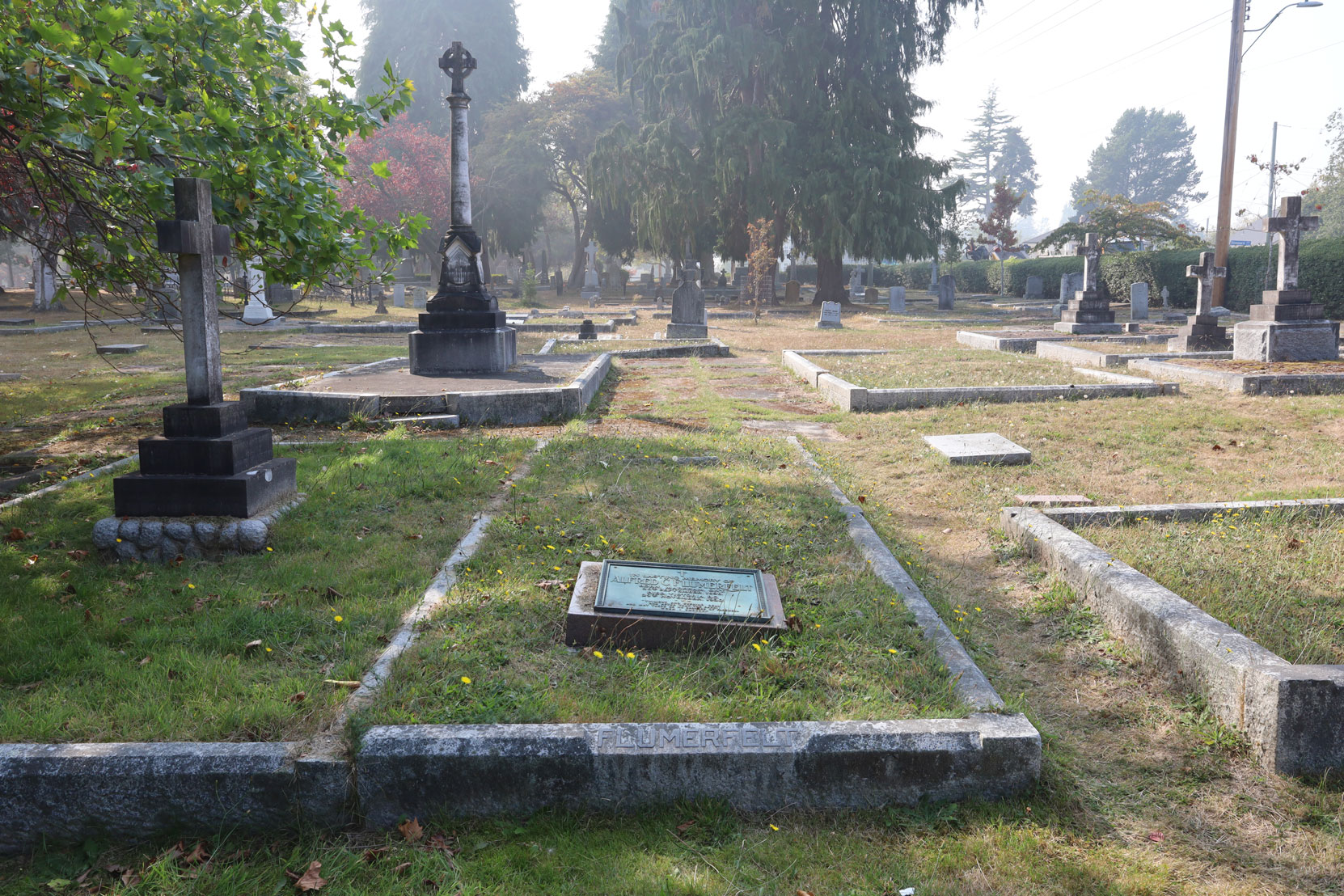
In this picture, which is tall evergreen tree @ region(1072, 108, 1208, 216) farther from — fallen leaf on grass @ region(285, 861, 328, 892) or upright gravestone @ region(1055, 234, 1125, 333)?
fallen leaf on grass @ region(285, 861, 328, 892)

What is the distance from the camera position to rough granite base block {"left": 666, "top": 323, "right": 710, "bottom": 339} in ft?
66.8

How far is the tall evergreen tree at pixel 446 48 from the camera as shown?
180ft

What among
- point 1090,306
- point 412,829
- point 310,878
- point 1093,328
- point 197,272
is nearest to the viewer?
point 310,878

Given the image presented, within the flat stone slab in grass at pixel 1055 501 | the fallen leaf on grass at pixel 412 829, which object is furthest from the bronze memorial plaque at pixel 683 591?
the flat stone slab in grass at pixel 1055 501

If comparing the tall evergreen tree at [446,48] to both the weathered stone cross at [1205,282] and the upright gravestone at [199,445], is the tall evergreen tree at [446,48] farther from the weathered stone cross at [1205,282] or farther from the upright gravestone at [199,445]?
the upright gravestone at [199,445]

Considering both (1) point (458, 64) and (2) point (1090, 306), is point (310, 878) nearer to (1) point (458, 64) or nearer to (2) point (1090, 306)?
(1) point (458, 64)

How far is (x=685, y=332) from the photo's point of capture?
67.1 feet

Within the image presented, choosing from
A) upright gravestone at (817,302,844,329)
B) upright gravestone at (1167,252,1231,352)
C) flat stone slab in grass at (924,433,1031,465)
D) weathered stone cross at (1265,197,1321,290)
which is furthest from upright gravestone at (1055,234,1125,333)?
flat stone slab in grass at (924,433,1031,465)

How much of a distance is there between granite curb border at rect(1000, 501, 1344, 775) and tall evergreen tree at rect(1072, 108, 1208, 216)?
10477 centimetres

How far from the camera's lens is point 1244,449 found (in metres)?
7.53

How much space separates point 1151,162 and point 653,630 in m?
111

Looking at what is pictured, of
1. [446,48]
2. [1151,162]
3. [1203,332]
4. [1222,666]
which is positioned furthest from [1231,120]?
[1151,162]

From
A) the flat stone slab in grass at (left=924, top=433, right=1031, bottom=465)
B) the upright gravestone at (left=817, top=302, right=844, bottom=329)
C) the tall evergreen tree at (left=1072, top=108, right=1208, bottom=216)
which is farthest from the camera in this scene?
the tall evergreen tree at (left=1072, top=108, right=1208, bottom=216)

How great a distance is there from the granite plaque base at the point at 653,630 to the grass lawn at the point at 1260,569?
77.0 inches
